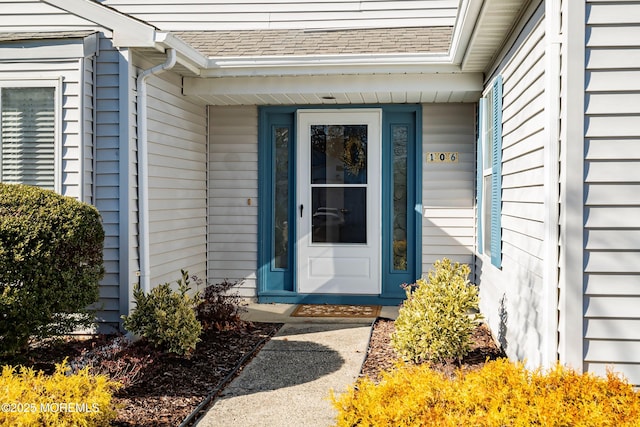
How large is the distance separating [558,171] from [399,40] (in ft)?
15.2

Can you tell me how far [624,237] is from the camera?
3.83 m

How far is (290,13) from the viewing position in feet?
30.3

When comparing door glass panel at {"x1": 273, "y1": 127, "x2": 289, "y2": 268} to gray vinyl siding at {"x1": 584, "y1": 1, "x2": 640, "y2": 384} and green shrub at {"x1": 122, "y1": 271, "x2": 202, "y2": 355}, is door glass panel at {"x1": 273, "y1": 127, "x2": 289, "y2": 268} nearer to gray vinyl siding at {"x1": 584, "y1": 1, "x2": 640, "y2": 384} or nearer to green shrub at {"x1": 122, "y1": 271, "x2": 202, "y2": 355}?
green shrub at {"x1": 122, "y1": 271, "x2": 202, "y2": 355}

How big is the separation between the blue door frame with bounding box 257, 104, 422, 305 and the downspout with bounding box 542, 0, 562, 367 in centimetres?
474

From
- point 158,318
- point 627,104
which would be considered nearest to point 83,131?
point 158,318

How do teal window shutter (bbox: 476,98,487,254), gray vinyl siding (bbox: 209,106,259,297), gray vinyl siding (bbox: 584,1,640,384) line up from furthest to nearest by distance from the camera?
gray vinyl siding (bbox: 209,106,259,297) < teal window shutter (bbox: 476,98,487,254) < gray vinyl siding (bbox: 584,1,640,384)

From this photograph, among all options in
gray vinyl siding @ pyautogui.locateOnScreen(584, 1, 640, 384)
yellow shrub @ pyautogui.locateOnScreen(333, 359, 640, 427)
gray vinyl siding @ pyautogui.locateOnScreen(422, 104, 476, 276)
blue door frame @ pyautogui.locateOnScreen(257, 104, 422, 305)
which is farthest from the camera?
blue door frame @ pyautogui.locateOnScreen(257, 104, 422, 305)

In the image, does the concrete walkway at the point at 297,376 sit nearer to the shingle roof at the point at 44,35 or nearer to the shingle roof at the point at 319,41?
the shingle roof at the point at 319,41

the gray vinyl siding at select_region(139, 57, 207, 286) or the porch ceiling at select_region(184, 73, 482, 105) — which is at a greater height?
the porch ceiling at select_region(184, 73, 482, 105)

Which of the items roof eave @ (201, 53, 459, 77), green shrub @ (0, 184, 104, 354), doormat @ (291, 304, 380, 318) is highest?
roof eave @ (201, 53, 459, 77)

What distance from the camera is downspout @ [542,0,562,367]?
154 inches

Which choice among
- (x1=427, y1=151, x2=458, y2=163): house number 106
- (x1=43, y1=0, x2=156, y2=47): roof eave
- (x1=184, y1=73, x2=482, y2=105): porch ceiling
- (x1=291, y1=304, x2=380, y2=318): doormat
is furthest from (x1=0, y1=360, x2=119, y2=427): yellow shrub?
(x1=427, y1=151, x2=458, y2=163): house number 106

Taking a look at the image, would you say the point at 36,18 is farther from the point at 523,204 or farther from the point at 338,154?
the point at 523,204

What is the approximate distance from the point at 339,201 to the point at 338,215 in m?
0.18
